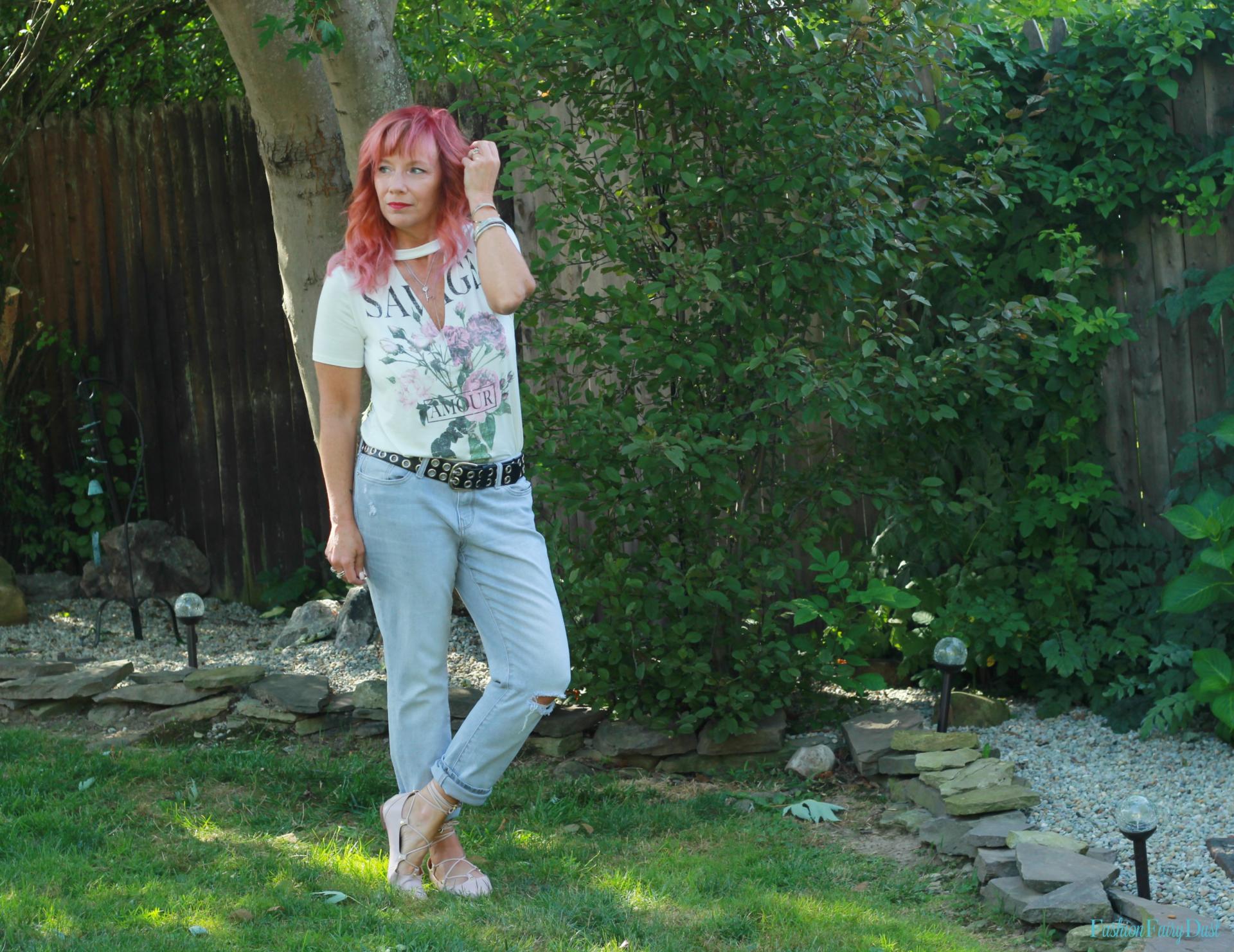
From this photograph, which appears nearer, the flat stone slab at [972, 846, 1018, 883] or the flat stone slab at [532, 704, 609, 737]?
the flat stone slab at [972, 846, 1018, 883]

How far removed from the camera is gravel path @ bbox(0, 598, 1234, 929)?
10.4ft

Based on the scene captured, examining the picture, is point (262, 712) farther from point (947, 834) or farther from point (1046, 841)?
point (1046, 841)

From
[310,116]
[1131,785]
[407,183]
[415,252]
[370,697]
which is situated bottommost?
[1131,785]

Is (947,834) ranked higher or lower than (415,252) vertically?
lower

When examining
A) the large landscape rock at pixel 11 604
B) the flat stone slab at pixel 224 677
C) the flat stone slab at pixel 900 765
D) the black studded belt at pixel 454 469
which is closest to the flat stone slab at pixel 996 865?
the flat stone slab at pixel 900 765

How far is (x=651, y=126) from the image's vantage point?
3.91m

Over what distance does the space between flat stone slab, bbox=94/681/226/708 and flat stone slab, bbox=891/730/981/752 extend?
2427 mm

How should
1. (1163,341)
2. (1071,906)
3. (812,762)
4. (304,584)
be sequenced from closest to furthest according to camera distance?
(1071,906) < (812,762) < (1163,341) < (304,584)

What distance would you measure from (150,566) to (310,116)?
2.88 metres

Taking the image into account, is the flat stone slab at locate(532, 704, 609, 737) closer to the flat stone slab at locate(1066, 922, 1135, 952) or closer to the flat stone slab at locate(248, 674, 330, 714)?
the flat stone slab at locate(248, 674, 330, 714)

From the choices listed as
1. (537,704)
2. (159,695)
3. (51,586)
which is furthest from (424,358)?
(51,586)

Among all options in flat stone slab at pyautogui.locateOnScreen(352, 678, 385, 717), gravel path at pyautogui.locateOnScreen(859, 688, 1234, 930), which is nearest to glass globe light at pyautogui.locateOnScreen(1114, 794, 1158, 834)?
gravel path at pyautogui.locateOnScreen(859, 688, 1234, 930)

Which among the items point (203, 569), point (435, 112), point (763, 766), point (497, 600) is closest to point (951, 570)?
point (763, 766)

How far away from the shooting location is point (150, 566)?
647 cm
